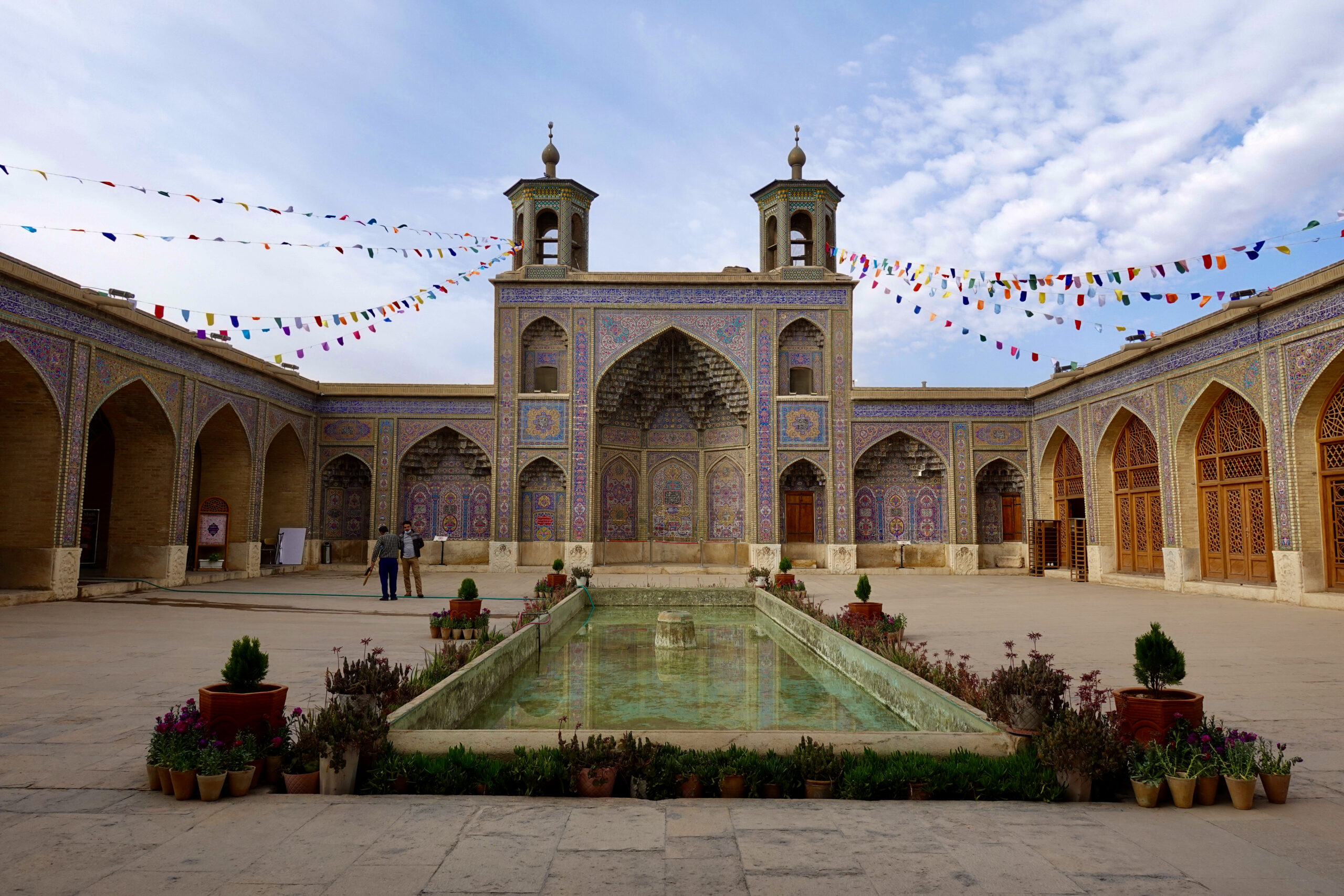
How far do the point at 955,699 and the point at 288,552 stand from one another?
1623 centimetres

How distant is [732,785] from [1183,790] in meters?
1.78

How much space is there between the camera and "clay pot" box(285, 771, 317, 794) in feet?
11.4

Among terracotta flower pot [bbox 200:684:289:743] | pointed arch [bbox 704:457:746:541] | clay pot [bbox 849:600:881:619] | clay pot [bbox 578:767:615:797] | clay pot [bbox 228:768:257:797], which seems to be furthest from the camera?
pointed arch [bbox 704:457:746:541]

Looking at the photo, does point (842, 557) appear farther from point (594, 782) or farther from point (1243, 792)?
point (594, 782)

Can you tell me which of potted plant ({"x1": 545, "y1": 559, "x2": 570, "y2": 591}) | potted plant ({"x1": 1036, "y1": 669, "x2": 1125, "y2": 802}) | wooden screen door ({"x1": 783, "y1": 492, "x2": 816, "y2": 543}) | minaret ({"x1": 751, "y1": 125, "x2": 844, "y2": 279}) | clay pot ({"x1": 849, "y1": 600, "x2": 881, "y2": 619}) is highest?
minaret ({"x1": 751, "y1": 125, "x2": 844, "y2": 279})

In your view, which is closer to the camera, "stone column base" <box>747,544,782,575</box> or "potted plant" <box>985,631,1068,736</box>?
"potted plant" <box>985,631,1068,736</box>

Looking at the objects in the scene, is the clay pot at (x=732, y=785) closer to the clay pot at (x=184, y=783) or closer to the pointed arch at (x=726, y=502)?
the clay pot at (x=184, y=783)

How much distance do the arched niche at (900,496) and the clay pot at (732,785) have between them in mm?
15865

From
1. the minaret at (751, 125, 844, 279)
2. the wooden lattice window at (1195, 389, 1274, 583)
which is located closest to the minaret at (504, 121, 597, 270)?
the minaret at (751, 125, 844, 279)

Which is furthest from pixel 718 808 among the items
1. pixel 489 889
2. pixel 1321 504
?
pixel 1321 504

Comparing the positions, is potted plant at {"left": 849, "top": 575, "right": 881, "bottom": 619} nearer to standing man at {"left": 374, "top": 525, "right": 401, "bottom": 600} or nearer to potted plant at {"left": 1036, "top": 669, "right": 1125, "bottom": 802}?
potted plant at {"left": 1036, "top": 669, "right": 1125, "bottom": 802}

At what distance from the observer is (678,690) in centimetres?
657

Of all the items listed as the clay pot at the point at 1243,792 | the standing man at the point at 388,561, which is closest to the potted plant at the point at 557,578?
the standing man at the point at 388,561

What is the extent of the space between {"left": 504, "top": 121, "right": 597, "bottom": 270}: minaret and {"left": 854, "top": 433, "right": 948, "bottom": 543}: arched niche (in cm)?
817
